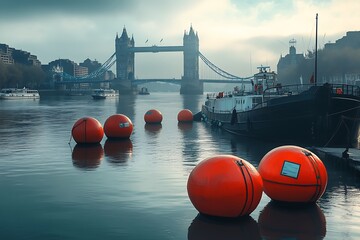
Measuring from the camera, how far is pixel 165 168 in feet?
67.7

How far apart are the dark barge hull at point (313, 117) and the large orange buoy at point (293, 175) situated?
45.6 feet

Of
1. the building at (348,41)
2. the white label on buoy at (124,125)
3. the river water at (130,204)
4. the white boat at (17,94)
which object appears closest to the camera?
the river water at (130,204)

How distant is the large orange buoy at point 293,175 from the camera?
12.9m

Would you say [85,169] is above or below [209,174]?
below

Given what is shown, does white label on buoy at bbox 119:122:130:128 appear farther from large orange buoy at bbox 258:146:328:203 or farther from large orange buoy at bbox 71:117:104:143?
large orange buoy at bbox 258:146:328:203

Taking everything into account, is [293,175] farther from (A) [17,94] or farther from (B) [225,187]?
(A) [17,94]

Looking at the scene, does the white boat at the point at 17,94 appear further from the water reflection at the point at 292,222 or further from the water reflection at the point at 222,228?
the water reflection at the point at 222,228

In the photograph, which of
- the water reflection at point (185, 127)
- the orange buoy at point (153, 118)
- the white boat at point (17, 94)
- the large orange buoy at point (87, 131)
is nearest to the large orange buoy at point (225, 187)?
the large orange buoy at point (87, 131)

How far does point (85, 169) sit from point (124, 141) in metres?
11.9

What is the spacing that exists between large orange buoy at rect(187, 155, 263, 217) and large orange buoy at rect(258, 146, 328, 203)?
174cm

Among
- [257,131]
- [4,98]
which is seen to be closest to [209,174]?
[257,131]

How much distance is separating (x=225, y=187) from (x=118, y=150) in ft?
54.5

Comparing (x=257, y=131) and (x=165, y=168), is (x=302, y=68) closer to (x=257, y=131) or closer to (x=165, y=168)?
(x=257, y=131)

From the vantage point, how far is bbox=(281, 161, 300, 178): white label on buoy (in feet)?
42.3
